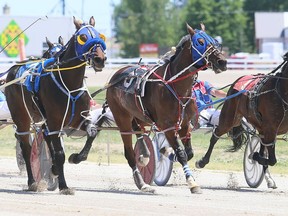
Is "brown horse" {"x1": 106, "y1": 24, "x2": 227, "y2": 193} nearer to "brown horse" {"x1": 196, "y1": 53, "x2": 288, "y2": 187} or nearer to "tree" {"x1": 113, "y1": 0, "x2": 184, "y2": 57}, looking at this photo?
"brown horse" {"x1": 196, "y1": 53, "x2": 288, "y2": 187}

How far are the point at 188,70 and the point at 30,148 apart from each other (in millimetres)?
2847

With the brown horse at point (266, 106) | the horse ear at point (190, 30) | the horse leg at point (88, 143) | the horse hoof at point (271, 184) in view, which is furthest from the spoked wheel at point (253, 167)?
the horse ear at point (190, 30)

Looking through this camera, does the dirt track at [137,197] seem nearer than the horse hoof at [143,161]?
Yes

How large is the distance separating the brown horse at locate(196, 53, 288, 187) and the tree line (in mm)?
67688

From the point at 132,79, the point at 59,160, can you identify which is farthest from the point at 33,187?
the point at 132,79

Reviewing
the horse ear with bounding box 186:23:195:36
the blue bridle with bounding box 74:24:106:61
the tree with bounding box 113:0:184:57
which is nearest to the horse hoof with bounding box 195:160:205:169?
the horse ear with bounding box 186:23:195:36

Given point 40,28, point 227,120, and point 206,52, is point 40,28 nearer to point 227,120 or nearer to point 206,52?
point 227,120

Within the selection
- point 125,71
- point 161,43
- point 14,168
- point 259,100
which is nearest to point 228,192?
point 259,100

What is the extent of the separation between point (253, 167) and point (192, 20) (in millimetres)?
78041

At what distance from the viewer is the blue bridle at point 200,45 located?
555 inches

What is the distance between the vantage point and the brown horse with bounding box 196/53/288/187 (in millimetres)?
15203

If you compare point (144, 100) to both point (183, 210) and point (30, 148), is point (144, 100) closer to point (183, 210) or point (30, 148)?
point (30, 148)

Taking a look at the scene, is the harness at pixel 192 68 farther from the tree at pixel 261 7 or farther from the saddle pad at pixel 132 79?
the tree at pixel 261 7

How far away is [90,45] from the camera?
45.8 ft
